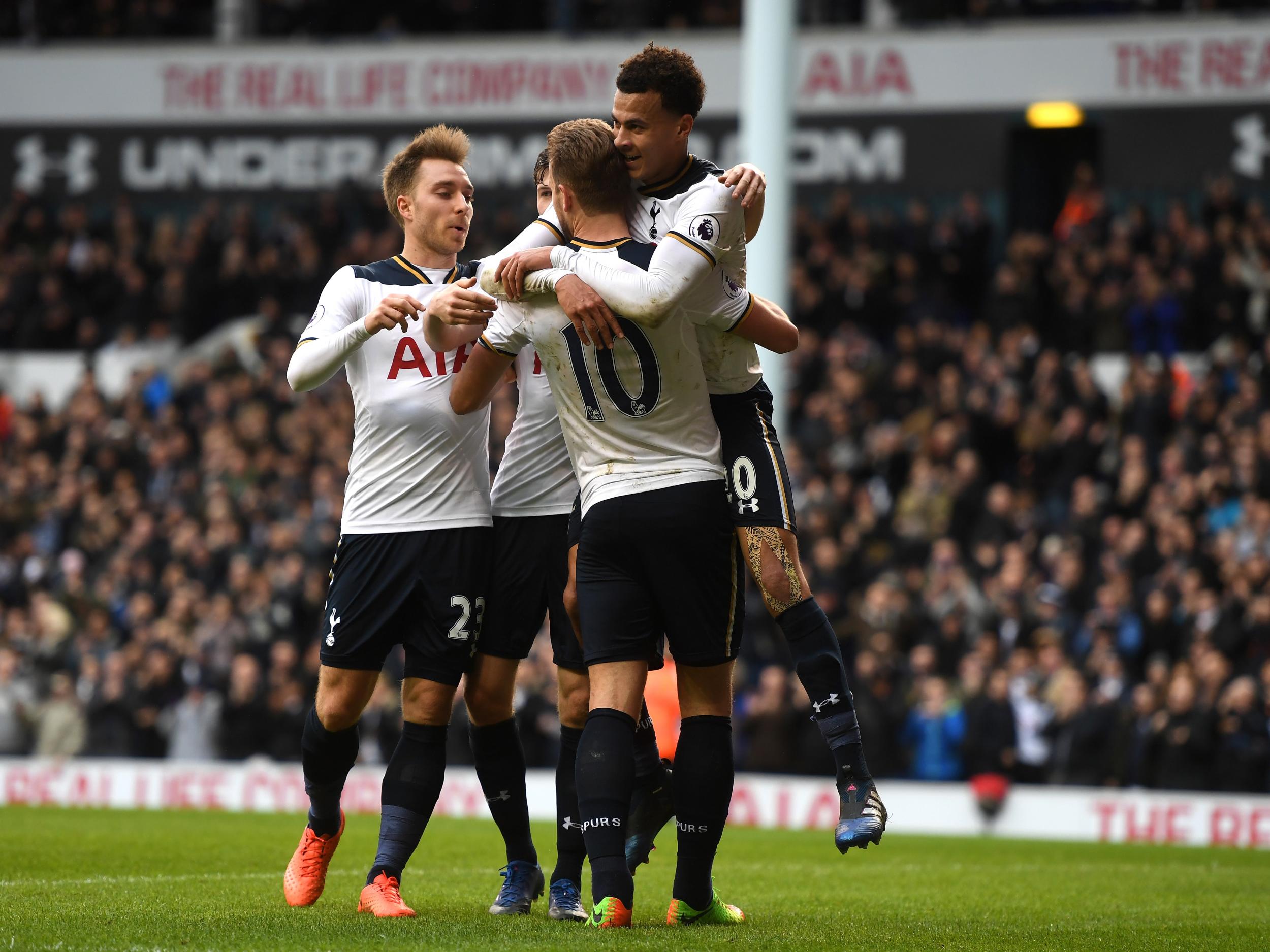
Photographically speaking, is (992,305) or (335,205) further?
(335,205)

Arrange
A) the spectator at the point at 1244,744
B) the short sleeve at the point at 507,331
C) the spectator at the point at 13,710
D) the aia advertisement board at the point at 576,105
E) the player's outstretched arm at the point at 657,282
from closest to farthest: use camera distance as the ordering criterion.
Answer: the player's outstretched arm at the point at 657,282
the short sleeve at the point at 507,331
the spectator at the point at 1244,744
the spectator at the point at 13,710
the aia advertisement board at the point at 576,105

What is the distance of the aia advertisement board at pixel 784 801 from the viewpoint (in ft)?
43.1

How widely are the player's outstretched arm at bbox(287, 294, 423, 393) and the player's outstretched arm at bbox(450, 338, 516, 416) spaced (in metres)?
0.25

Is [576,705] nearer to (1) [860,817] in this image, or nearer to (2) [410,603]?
(2) [410,603]

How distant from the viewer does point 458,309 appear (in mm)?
5852

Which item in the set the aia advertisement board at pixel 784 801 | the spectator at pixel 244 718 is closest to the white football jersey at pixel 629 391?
the aia advertisement board at pixel 784 801

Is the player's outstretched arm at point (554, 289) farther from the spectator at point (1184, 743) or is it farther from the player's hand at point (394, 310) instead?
the spectator at point (1184, 743)

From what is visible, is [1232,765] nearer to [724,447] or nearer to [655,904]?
[655,904]

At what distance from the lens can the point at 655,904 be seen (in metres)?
6.86

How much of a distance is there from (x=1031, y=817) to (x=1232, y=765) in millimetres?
1611

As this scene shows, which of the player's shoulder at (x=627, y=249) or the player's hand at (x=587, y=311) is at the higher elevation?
the player's shoulder at (x=627, y=249)

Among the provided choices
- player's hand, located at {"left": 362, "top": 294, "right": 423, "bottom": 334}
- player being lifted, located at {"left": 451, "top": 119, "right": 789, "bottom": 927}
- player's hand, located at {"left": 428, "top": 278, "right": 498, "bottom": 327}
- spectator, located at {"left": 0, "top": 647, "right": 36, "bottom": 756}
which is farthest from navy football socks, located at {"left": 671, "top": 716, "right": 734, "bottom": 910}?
spectator, located at {"left": 0, "top": 647, "right": 36, "bottom": 756}

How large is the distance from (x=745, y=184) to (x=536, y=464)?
4.77 ft

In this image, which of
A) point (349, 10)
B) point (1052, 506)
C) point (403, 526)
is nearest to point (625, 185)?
point (403, 526)
